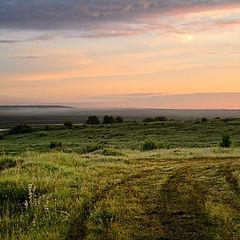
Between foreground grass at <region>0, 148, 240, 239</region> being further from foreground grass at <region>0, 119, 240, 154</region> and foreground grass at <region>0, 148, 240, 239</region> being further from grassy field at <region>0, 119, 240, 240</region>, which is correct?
foreground grass at <region>0, 119, 240, 154</region>

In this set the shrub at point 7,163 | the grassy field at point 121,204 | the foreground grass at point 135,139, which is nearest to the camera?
the grassy field at point 121,204

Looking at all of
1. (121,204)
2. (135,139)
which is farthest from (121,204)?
(135,139)

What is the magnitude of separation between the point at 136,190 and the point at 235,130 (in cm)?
4188

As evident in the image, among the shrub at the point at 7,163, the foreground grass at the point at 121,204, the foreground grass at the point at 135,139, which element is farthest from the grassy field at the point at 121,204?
the foreground grass at the point at 135,139

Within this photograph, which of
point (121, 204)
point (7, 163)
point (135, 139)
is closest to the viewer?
point (121, 204)

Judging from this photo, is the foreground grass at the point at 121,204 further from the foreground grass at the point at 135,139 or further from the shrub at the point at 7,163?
the foreground grass at the point at 135,139

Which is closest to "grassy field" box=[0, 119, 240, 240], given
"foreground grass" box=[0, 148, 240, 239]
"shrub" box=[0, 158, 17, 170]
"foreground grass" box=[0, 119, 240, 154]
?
"foreground grass" box=[0, 148, 240, 239]

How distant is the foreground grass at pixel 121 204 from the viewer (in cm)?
638

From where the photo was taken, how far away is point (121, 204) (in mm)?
7922

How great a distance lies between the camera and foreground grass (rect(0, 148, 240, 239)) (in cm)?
638

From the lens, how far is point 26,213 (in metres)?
7.74

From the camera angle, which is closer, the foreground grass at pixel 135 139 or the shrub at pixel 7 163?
the shrub at pixel 7 163

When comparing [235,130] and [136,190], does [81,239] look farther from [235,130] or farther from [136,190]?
[235,130]

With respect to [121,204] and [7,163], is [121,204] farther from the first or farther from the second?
[7,163]
